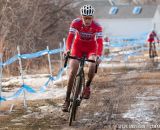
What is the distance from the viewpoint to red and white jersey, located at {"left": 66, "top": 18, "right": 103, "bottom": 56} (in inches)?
357

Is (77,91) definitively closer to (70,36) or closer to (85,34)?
(70,36)

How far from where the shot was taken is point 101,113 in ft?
32.0

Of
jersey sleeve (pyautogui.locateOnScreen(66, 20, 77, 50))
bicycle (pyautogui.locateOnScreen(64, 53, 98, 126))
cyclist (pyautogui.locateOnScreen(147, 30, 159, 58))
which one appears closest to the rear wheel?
bicycle (pyautogui.locateOnScreen(64, 53, 98, 126))

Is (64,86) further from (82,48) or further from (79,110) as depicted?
(82,48)

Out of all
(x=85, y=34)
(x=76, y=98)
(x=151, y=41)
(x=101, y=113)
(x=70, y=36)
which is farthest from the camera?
(x=151, y=41)

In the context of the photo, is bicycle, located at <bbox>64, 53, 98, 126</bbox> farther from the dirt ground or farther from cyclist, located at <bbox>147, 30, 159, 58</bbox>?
cyclist, located at <bbox>147, 30, 159, 58</bbox>

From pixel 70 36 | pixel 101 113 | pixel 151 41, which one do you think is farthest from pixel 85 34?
pixel 151 41

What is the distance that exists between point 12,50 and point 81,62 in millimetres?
13806

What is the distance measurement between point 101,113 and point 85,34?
1.70 metres

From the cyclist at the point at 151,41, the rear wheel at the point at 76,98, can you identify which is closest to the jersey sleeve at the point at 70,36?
the rear wheel at the point at 76,98

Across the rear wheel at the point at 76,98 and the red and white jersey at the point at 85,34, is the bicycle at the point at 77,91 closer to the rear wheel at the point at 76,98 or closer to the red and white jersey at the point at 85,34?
A: the rear wheel at the point at 76,98

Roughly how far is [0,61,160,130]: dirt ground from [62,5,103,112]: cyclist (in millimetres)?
559

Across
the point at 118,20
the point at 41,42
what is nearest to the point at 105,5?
the point at 118,20

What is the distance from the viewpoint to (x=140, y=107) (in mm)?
10344
